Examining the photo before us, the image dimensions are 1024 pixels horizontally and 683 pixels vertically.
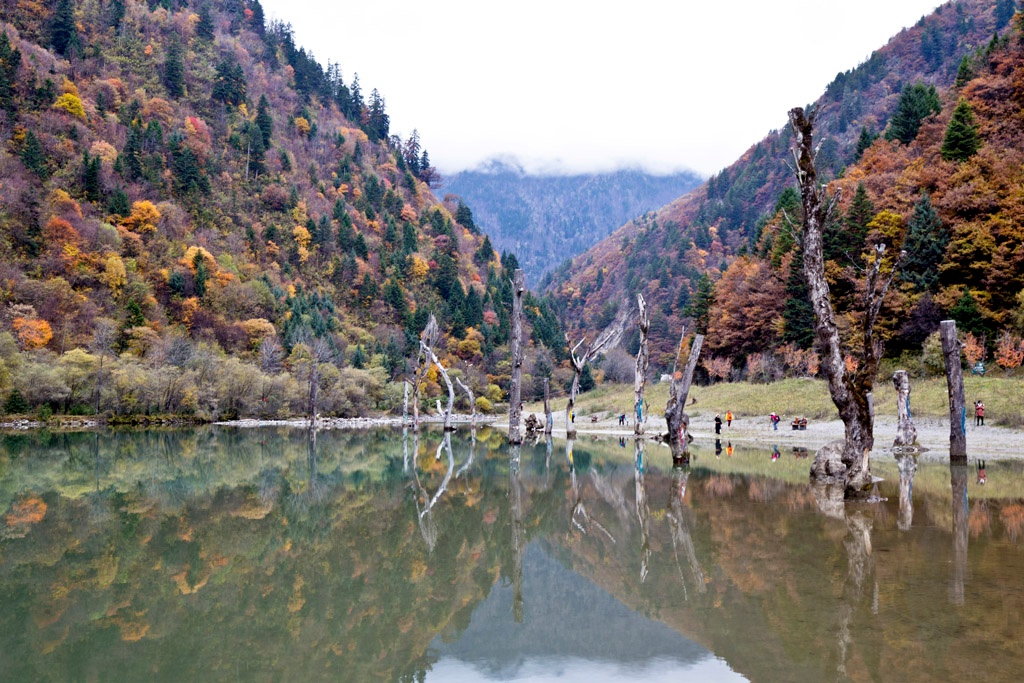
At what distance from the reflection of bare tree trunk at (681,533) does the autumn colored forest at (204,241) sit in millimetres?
45028

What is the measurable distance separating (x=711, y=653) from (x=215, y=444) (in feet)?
103

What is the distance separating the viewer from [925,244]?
1581 inches

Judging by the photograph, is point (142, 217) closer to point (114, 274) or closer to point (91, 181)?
point (91, 181)

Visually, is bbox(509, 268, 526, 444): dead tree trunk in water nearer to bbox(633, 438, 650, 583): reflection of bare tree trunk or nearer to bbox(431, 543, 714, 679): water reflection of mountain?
bbox(633, 438, 650, 583): reflection of bare tree trunk

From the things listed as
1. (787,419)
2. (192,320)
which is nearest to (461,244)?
(192,320)

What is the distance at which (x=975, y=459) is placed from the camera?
1992cm

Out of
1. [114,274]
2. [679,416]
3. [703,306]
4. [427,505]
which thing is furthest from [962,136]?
[114,274]

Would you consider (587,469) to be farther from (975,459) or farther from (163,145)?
(163,145)

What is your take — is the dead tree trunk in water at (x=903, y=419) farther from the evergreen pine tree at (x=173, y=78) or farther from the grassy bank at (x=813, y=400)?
the evergreen pine tree at (x=173, y=78)

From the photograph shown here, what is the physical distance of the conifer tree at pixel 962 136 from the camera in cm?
4262

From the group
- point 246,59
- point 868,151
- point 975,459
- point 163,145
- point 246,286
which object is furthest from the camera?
point 246,59

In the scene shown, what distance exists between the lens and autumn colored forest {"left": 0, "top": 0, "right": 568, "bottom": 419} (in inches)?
2141

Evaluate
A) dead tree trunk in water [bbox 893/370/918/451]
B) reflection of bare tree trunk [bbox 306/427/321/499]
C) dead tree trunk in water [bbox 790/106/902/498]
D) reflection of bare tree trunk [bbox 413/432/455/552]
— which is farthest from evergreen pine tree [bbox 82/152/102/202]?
dead tree trunk in water [bbox 790/106/902/498]

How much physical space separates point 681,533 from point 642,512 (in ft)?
7.10
